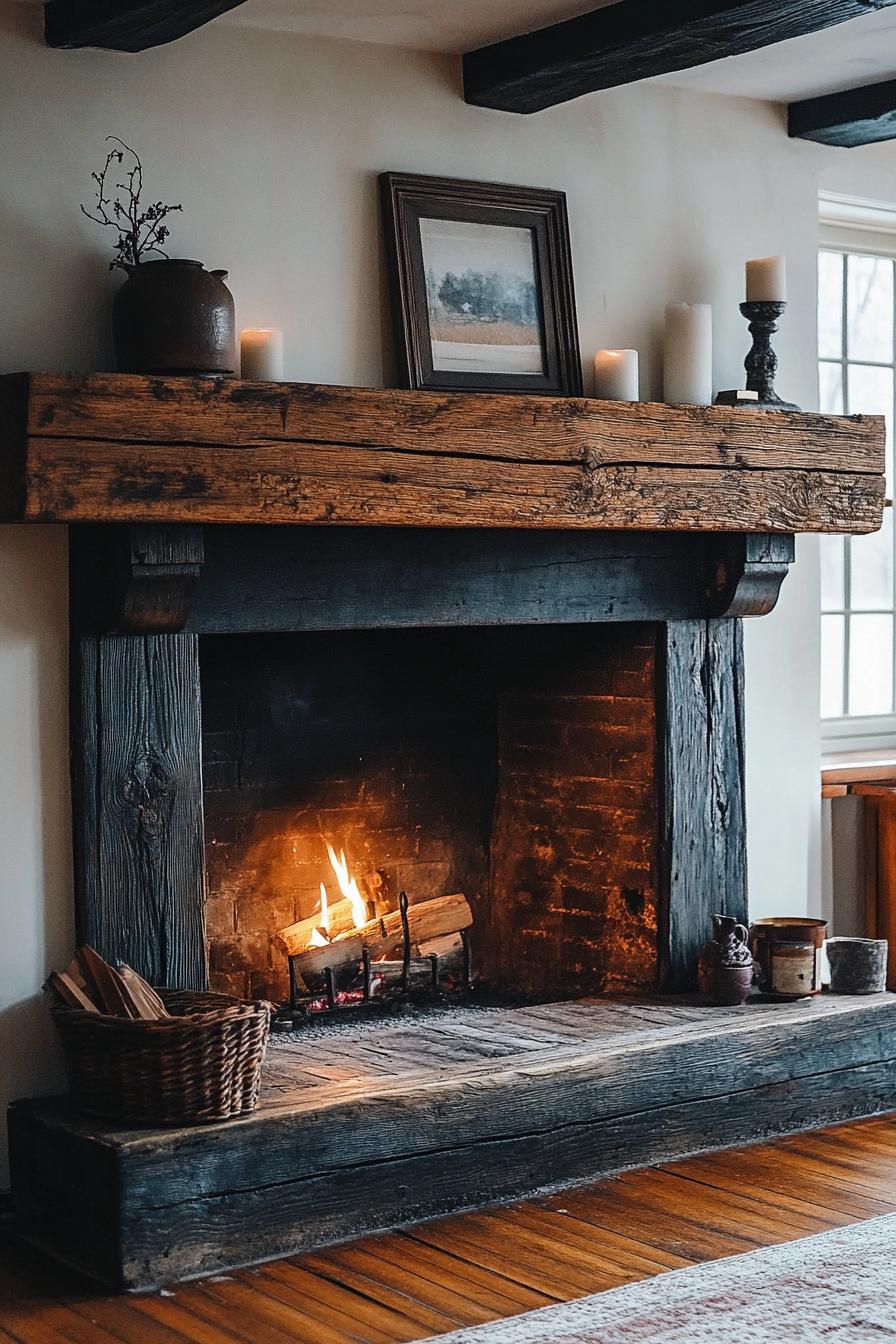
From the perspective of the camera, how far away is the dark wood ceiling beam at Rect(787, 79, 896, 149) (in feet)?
13.6

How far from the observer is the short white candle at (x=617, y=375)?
3824 millimetres

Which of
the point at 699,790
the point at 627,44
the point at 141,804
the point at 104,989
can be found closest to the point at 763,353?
the point at 627,44

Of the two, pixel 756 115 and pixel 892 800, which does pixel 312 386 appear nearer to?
pixel 756 115

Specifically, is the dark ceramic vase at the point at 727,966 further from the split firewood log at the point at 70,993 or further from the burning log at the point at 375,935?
the split firewood log at the point at 70,993

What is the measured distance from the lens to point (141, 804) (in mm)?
3273

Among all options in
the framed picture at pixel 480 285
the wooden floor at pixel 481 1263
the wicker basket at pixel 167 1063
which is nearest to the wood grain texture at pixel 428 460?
the framed picture at pixel 480 285

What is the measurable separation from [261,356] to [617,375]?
910mm

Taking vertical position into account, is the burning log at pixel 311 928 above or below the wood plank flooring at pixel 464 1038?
above

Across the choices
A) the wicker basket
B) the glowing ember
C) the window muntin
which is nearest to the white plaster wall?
the wicker basket

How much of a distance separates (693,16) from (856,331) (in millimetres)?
1921

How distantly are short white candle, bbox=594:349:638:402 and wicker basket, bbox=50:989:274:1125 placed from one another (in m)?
1.65

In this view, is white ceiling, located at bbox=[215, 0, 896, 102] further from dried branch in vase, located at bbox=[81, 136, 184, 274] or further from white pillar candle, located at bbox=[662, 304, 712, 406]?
white pillar candle, located at bbox=[662, 304, 712, 406]

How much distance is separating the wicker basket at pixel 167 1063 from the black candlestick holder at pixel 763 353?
1.98 m

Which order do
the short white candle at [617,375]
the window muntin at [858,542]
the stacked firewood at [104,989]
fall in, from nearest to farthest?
1. the stacked firewood at [104,989]
2. the short white candle at [617,375]
3. the window muntin at [858,542]
